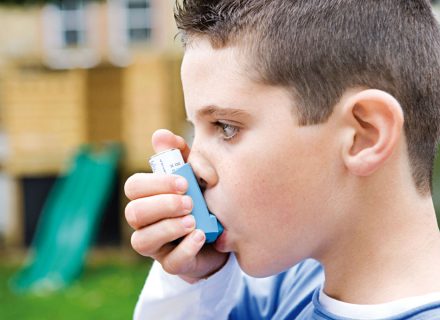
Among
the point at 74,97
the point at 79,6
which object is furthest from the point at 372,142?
the point at 79,6

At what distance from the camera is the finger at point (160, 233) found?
136 centimetres

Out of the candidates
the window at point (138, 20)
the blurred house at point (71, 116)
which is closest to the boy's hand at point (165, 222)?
the blurred house at point (71, 116)

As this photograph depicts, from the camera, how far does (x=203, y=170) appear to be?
133 centimetres

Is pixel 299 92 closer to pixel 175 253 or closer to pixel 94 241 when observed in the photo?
pixel 175 253

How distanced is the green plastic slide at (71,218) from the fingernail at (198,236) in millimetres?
5888

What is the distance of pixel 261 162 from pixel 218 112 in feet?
0.35

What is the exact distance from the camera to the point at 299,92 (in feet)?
4.06

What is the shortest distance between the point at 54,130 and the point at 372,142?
7.33 m

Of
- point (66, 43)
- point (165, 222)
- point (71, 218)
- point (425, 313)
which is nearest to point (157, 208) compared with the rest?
point (165, 222)

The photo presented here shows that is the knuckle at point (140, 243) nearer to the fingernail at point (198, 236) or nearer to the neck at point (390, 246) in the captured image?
the fingernail at point (198, 236)

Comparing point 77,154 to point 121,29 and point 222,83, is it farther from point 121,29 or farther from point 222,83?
point 222,83

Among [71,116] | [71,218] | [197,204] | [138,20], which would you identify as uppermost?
[138,20]

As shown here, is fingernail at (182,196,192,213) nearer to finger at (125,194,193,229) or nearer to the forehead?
finger at (125,194,193,229)

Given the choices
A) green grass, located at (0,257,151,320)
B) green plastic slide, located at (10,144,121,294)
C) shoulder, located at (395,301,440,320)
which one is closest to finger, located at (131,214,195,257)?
shoulder, located at (395,301,440,320)
